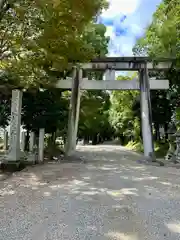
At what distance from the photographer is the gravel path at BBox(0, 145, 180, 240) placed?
3.12 metres

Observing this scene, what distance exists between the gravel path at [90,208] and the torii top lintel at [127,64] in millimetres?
6397

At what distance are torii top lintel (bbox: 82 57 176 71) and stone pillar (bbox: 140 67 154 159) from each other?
1.05ft

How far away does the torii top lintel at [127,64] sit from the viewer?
38.8 feet

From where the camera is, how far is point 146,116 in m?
11.6

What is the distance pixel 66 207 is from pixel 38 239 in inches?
49.5

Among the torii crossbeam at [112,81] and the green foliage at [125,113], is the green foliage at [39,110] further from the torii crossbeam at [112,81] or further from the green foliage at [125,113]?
the green foliage at [125,113]

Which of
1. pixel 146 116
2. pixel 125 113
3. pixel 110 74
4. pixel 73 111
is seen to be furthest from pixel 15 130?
pixel 125 113

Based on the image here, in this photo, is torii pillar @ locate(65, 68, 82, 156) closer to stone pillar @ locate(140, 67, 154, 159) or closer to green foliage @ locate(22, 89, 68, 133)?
green foliage @ locate(22, 89, 68, 133)

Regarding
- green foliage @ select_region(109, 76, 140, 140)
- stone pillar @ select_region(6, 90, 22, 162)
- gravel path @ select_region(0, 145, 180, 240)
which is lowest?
gravel path @ select_region(0, 145, 180, 240)

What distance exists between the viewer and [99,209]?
4.04 meters

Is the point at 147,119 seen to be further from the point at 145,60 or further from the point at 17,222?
the point at 17,222

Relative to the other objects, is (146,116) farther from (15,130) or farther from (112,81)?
(15,130)

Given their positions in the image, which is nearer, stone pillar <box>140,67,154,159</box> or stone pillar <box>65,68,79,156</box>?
stone pillar <box>140,67,154,159</box>

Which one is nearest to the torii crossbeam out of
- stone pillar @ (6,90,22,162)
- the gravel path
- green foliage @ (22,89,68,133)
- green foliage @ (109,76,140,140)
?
green foliage @ (22,89,68,133)
